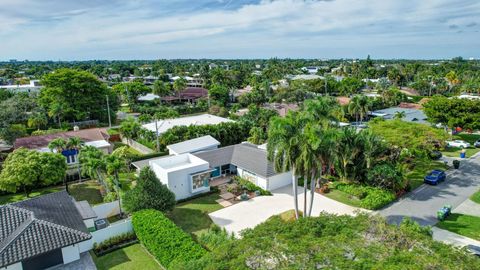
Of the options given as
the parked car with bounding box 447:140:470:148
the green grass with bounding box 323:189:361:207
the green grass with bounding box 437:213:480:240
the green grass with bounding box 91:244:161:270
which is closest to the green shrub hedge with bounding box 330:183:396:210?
the green grass with bounding box 323:189:361:207

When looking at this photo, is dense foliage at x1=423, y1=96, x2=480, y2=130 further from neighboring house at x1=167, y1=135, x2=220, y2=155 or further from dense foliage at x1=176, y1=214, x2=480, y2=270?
dense foliage at x1=176, y1=214, x2=480, y2=270

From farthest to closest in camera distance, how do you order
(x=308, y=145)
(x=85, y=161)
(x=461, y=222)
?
1. (x=85, y=161)
2. (x=461, y=222)
3. (x=308, y=145)

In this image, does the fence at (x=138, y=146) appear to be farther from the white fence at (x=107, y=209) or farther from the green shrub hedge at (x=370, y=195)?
the green shrub hedge at (x=370, y=195)

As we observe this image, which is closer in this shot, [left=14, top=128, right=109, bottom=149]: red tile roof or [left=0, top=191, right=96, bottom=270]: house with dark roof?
[left=0, top=191, right=96, bottom=270]: house with dark roof

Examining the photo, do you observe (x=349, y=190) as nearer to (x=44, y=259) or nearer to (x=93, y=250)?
(x=93, y=250)

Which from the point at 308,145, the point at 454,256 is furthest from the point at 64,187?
the point at 454,256

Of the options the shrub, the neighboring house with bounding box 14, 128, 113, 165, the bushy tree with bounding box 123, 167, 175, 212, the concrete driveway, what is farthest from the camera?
the neighboring house with bounding box 14, 128, 113, 165
